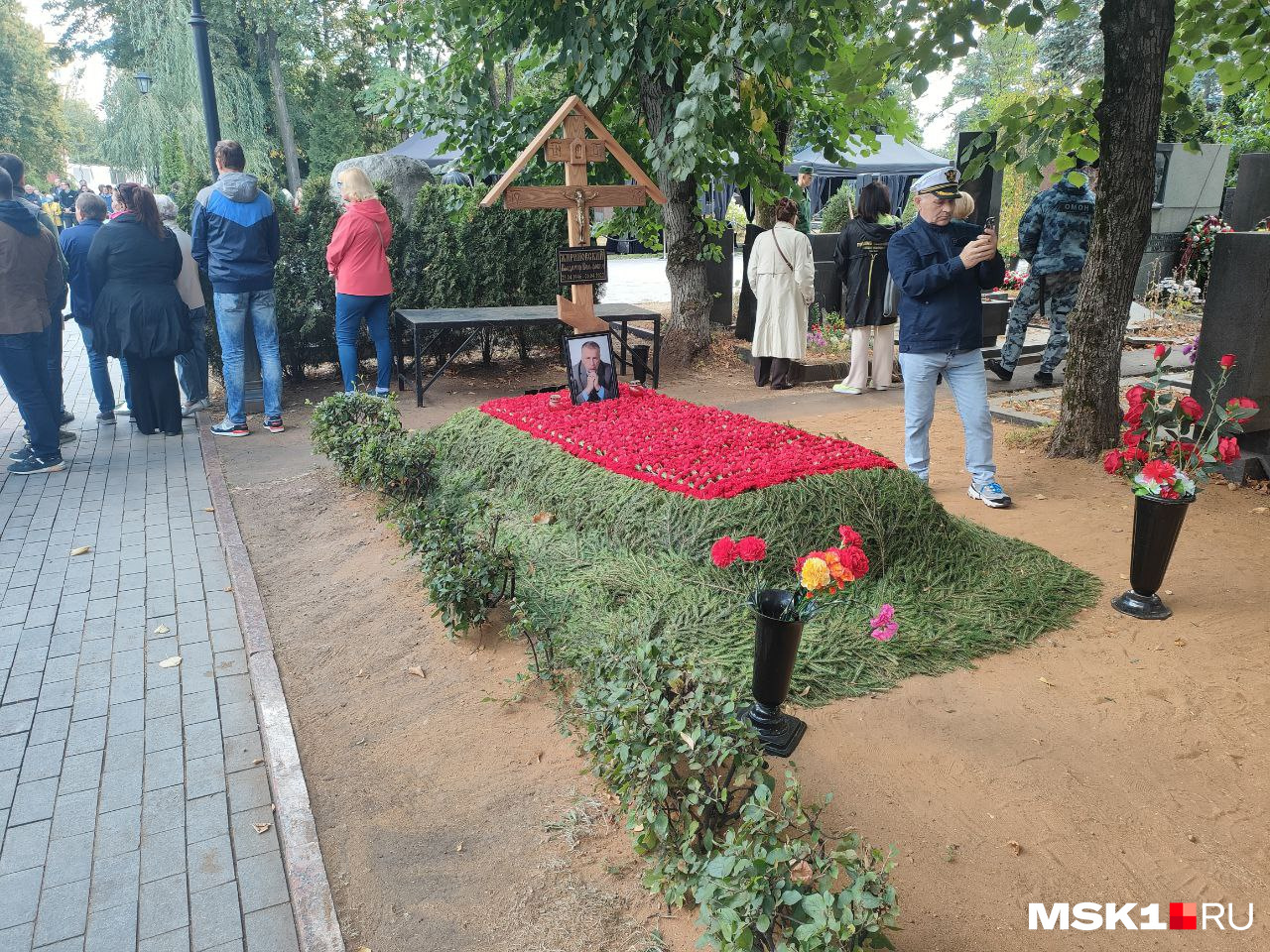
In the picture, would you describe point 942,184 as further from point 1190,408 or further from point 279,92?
point 279,92

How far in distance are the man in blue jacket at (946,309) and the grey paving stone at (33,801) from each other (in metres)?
4.71

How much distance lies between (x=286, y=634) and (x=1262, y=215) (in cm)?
847

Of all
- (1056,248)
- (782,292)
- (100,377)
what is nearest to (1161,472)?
(1056,248)

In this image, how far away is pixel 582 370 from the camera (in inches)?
236

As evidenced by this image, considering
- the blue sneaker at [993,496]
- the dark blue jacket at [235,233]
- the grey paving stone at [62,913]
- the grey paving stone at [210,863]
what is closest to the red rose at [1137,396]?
the blue sneaker at [993,496]

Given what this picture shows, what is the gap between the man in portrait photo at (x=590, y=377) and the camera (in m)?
5.98

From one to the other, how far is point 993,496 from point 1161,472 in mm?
1738

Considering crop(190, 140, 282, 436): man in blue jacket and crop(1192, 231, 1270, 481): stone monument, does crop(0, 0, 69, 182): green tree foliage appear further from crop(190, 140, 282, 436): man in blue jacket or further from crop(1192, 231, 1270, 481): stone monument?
crop(1192, 231, 1270, 481): stone monument

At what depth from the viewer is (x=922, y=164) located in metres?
23.0

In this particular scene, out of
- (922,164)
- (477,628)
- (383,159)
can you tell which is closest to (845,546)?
(477,628)

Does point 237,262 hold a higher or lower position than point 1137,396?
higher

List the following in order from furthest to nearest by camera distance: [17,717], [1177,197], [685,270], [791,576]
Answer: [1177,197]
[685,270]
[791,576]
[17,717]

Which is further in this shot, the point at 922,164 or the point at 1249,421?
the point at 922,164

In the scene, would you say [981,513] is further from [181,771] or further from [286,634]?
[181,771]
